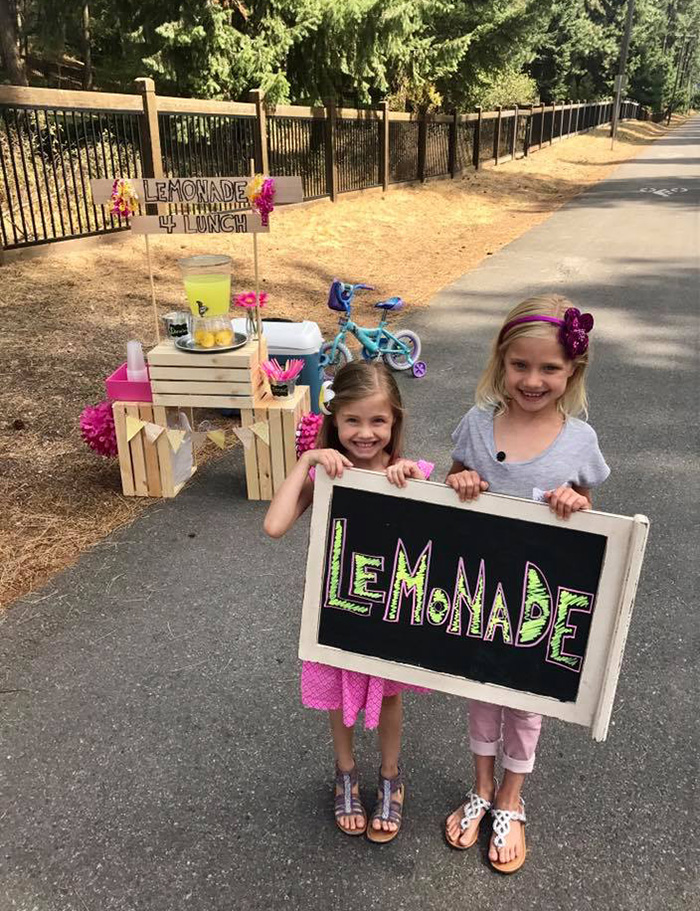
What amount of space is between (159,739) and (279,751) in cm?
43

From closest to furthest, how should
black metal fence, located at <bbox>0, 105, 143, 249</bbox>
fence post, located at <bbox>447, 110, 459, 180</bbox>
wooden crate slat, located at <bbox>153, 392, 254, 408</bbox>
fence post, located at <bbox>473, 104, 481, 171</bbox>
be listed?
wooden crate slat, located at <bbox>153, 392, 254, 408</bbox> < black metal fence, located at <bbox>0, 105, 143, 249</bbox> < fence post, located at <bbox>447, 110, 459, 180</bbox> < fence post, located at <bbox>473, 104, 481, 171</bbox>

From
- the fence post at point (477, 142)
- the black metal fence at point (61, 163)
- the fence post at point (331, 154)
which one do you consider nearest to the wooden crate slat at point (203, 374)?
the black metal fence at point (61, 163)

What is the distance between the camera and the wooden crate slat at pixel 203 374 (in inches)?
155

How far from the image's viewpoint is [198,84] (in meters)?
12.6

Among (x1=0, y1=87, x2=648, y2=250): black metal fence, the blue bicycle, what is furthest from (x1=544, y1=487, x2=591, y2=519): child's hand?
(x1=0, y1=87, x2=648, y2=250): black metal fence

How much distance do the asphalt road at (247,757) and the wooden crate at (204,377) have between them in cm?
62

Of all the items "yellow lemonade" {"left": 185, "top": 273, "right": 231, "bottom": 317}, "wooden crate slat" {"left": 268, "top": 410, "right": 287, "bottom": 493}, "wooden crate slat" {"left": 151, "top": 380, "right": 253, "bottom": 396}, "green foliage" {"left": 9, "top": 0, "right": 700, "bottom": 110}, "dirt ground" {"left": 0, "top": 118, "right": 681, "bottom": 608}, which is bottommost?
"dirt ground" {"left": 0, "top": 118, "right": 681, "bottom": 608}

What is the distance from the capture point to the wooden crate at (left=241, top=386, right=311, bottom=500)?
13.3ft

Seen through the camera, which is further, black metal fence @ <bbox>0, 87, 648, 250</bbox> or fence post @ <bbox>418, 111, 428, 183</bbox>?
fence post @ <bbox>418, 111, 428, 183</bbox>

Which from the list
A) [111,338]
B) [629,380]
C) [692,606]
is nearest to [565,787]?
[692,606]

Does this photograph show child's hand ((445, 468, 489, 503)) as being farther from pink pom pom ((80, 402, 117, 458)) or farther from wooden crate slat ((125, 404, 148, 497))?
pink pom pom ((80, 402, 117, 458))

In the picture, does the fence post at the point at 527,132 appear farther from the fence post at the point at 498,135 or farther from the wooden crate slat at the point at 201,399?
the wooden crate slat at the point at 201,399

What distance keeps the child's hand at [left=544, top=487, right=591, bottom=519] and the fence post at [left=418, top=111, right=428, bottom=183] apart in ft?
60.0

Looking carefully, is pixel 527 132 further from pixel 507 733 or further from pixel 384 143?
pixel 507 733
